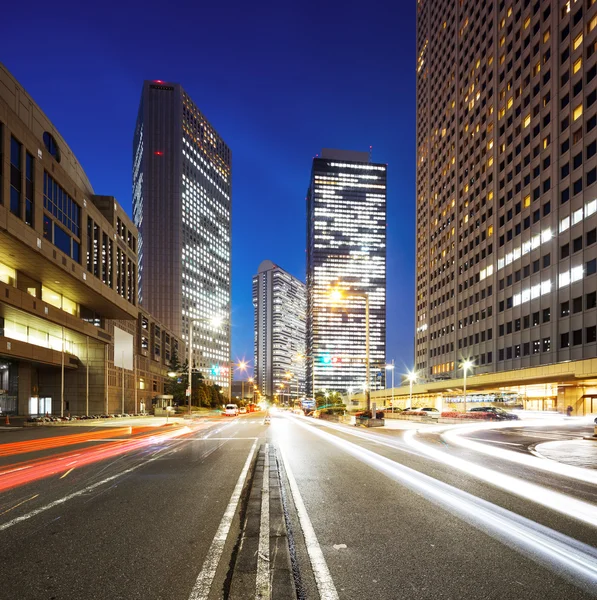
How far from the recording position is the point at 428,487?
9664 millimetres

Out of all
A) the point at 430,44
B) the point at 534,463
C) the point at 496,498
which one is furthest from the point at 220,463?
the point at 430,44

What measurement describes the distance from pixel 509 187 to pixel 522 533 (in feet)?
261

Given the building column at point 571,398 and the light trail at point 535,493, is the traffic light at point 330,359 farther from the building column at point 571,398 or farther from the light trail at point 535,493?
the building column at point 571,398

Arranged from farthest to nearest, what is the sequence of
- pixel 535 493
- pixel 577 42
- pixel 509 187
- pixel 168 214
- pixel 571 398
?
1. pixel 168 214
2. pixel 509 187
3. pixel 571 398
4. pixel 577 42
5. pixel 535 493

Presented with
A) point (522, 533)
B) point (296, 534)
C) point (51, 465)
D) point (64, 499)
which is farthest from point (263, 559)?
point (51, 465)

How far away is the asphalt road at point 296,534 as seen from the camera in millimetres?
4395

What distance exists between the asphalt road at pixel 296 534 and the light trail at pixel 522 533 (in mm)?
26

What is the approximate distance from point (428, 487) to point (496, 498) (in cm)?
155

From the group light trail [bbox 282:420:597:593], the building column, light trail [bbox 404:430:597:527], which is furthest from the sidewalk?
the building column

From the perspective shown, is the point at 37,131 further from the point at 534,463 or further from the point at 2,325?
the point at 534,463

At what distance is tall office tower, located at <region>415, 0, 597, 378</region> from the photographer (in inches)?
2248

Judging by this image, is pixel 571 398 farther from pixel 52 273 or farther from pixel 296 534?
pixel 296 534

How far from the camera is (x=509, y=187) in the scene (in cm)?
7612

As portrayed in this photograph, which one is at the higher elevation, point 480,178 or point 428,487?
point 480,178
